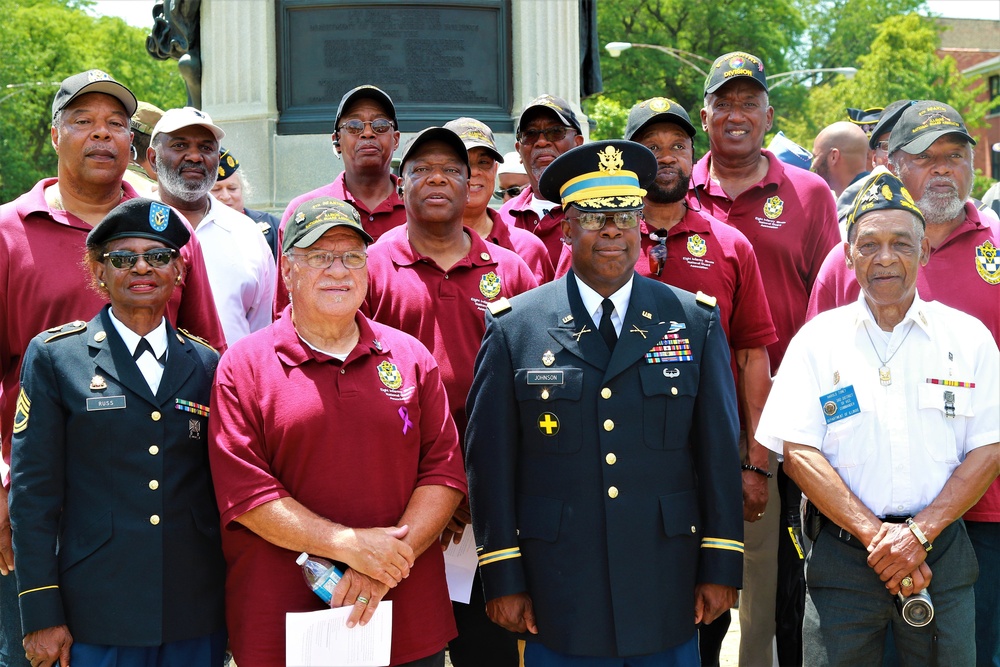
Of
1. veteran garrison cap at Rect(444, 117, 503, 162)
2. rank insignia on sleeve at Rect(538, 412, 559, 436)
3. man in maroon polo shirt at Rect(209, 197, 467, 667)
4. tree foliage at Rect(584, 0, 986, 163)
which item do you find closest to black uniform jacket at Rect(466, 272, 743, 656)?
rank insignia on sleeve at Rect(538, 412, 559, 436)

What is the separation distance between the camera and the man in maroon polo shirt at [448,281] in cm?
464

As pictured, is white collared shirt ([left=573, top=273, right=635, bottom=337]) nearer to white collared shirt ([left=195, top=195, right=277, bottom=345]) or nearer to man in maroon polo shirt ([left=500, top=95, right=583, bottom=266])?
man in maroon polo shirt ([left=500, top=95, right=583, bottom=266])

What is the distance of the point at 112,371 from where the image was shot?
3967 millimetres

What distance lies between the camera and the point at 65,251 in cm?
450

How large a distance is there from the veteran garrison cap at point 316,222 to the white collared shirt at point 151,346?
0.55 m

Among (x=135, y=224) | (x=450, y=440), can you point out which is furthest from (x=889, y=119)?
(x=135, y=224)

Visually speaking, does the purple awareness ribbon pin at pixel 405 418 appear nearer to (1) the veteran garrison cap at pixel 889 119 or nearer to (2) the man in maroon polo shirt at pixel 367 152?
(2) the man in maroon polo shirt at pixel 367 152

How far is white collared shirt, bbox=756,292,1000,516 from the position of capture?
4.21 m

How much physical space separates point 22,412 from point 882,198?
3.20 m

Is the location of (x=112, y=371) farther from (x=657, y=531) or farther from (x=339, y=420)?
(x=657, y=531)

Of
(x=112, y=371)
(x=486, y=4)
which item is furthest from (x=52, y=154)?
(x=112, y=371)

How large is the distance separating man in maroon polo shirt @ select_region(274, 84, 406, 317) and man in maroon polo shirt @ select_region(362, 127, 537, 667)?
2.54ft

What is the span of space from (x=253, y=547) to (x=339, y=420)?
0.51 metres

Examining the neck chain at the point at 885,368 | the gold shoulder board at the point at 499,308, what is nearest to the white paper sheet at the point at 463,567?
the gold shoulder board at the point at 499,308
